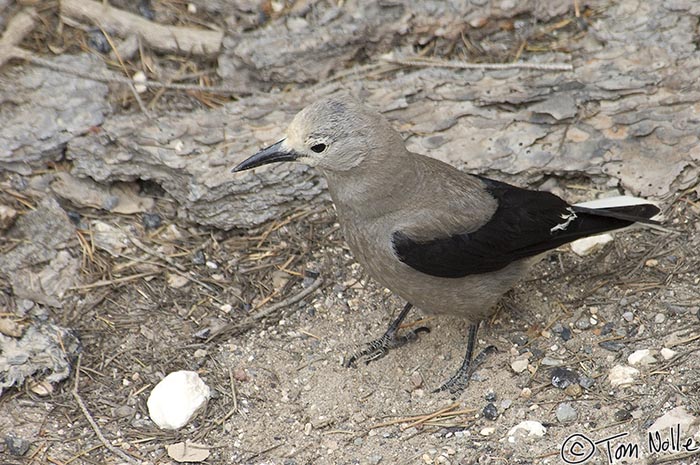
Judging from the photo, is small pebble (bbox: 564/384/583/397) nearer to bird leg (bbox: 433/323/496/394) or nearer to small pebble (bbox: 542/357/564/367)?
small pebble (bbox: 542/357/564/367)

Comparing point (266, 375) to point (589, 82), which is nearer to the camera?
point (266, 375)

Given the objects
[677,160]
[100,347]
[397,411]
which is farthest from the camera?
[677,160]

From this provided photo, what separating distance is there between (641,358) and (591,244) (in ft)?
3.22

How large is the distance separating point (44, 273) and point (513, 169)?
2.88 metres

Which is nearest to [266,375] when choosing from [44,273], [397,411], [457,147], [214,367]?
[214,367]

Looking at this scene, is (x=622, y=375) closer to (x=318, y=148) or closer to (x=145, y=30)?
(x=318, y=148)

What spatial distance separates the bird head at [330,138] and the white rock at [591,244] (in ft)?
5.05

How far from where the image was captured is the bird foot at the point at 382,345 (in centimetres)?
476

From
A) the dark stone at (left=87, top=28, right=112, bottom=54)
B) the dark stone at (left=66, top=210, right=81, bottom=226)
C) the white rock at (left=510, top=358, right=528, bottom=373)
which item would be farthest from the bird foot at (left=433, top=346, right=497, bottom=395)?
the dark stone at (left=87, top=28, right=112, bottom=54)

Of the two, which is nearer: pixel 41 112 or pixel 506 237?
pixel 506 237

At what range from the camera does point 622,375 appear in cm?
423

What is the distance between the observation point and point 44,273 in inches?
198

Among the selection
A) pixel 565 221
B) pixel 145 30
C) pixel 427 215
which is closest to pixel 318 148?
pixel 427 215

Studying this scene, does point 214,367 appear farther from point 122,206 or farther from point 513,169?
point 513,169
